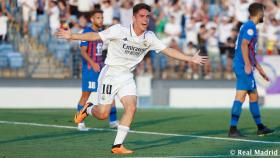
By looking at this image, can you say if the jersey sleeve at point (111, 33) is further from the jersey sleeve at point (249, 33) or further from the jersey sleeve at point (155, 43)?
the jersey sleeve at point (249, 33)

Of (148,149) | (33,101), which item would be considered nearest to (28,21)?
(33,101)

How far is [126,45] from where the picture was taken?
12328 mm

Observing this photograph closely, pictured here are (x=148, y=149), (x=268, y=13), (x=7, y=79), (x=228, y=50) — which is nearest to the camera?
(x=148, y=149)

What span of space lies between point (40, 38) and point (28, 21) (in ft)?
2.50

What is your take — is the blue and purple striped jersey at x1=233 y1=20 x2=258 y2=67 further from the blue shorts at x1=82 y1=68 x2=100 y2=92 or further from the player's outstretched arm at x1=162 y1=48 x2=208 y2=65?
the blue shorts at x1=82 y1=68 x2=100 y2=92

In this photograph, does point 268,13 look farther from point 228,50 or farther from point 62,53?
point 62,53

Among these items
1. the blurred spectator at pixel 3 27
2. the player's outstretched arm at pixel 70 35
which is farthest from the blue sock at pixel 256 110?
the blurred spectator at pixel 3 27

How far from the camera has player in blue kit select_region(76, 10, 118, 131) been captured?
52.6ft

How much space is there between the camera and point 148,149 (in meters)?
12.5

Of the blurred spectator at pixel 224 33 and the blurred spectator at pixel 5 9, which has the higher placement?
the blurred spectator at pixel 5 9

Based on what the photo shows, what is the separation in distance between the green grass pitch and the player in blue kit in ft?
1.65

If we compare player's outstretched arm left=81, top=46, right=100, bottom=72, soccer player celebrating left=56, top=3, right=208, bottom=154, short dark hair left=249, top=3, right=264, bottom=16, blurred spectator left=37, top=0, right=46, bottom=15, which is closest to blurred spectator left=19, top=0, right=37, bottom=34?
blurred spectator left=37, top=0, right=46, bottom=15

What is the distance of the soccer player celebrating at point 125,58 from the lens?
475 inches

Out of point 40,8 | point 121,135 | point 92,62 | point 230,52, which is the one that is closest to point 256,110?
point 92,62
